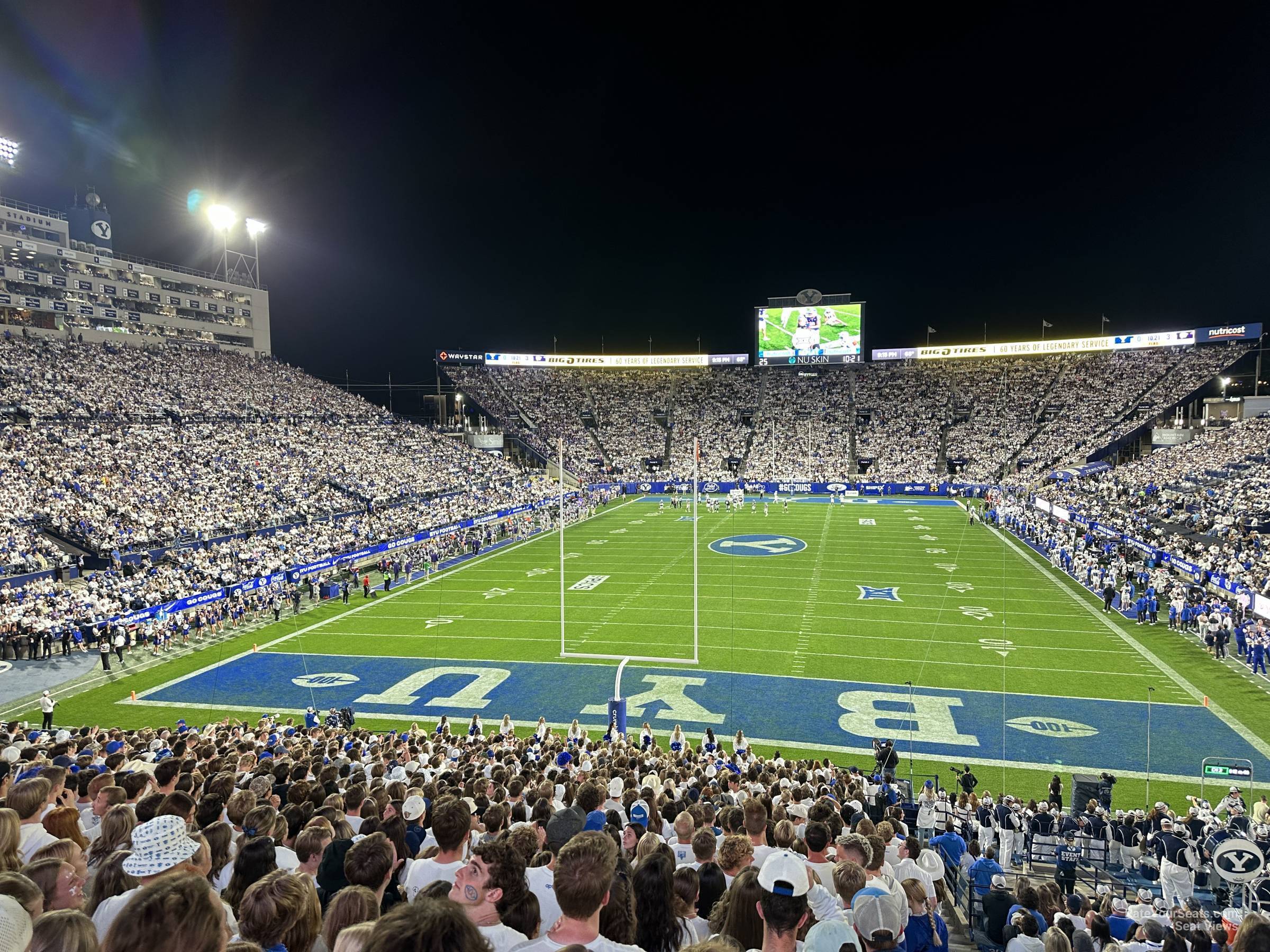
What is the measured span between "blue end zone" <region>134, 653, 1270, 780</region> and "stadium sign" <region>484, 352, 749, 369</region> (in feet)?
197

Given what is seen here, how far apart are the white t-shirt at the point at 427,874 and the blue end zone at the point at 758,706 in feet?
39.2

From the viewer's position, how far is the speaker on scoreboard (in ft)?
36.0

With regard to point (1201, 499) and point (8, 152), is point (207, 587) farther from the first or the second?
point (8, 152)

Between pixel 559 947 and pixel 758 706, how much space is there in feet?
49.6

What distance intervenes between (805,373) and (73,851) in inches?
3096

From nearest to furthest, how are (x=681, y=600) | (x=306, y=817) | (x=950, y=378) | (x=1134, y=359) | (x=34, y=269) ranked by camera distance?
(x=306, y=817) < (x=681, y=600) < (x=34, y=269) < (x=1134, y=359) < (x=950, y=378)

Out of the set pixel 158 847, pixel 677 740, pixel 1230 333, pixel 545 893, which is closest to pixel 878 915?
Result: pixel 545 893

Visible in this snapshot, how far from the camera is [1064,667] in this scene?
18609 millimetres

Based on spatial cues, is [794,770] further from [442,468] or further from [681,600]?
[442,468]

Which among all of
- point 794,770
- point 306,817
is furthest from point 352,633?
point 306,817

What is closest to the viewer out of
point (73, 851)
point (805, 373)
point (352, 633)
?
point (73, 851)

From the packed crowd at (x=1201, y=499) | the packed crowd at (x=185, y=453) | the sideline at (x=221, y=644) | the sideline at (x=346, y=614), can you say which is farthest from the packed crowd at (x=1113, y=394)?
the sideline at (x=221, y=644)

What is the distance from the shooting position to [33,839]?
181 inches

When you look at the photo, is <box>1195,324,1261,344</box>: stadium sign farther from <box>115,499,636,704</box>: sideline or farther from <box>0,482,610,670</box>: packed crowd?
<box>0,482,610,670</box>: packed crowd
